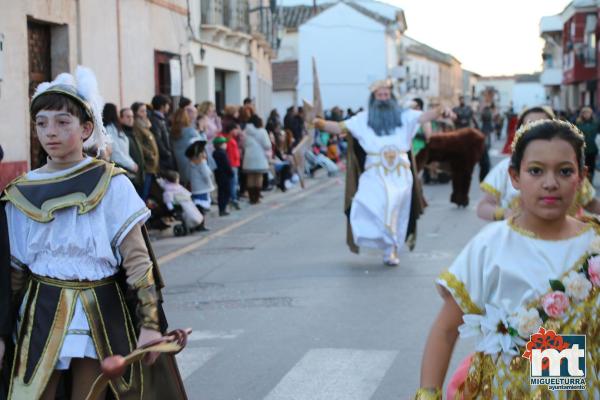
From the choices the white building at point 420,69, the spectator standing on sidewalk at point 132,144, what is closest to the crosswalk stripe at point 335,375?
the spectator standing on sidewalk at point 132,144

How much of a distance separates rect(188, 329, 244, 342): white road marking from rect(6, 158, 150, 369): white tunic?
395cm

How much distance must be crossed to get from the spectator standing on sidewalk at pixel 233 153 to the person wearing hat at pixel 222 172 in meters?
0.63

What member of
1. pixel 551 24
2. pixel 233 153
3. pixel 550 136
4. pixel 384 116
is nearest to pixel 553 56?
Result: pixel 551 24

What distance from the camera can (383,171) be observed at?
11.6 metres

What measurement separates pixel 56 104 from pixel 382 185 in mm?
7676

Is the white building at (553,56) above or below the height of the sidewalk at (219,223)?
above

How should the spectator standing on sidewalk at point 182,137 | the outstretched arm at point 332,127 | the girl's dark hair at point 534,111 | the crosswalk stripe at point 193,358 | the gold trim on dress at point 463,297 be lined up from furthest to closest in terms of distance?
the spectator standing on sidewalk at point 182,137
the outstretched arm at point 332,127
the crosswalk stripe at point 193,358
the girl's dark hair at point 534,111
the gold trim on dress at point 463,297

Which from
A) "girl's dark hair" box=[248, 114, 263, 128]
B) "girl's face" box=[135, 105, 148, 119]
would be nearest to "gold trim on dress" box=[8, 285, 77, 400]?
"girl's face" box=[135, 105, 148, 119]

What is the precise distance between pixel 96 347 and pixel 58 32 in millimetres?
13967

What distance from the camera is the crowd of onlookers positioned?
13773 mm

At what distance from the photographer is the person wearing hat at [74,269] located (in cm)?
400

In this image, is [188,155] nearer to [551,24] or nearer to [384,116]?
[384,116]

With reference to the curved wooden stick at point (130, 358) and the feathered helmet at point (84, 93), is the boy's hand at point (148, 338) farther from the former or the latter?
the feathered helmet at point (84, 93)

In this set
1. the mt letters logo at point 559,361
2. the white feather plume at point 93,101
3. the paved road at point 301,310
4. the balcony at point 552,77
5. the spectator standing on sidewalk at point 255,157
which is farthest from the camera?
the balcony at point 552,77
